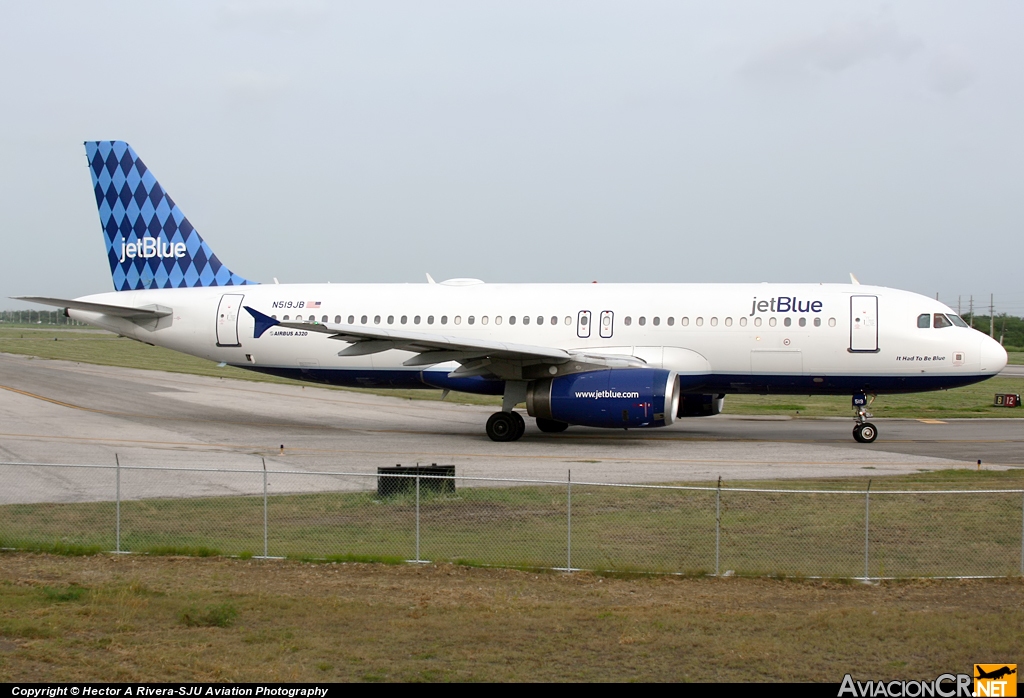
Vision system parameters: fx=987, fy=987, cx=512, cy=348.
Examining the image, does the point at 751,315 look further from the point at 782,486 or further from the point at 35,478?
the point at 35,478

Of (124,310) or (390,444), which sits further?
(124,310)

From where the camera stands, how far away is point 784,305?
26.8m

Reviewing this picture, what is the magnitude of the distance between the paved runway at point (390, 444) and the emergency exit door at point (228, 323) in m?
2.63

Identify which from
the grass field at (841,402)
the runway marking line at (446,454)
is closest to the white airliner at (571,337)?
the runway marking line at (446,454)

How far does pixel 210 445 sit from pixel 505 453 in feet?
25.7

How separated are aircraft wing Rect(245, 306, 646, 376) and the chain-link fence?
6.26 meters

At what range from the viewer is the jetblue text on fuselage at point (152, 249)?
3178cm

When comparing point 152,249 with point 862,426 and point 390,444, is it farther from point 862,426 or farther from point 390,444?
point 862,426

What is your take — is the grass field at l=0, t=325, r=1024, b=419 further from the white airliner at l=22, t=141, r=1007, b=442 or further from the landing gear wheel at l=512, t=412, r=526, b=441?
the landing gear wheel at l=512, t=412, r=526, b=441

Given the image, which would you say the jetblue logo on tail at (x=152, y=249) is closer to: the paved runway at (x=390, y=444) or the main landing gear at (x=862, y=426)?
the paved runway at (x=390, y=444)

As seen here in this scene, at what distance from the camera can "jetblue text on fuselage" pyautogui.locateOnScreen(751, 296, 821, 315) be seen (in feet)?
87.4

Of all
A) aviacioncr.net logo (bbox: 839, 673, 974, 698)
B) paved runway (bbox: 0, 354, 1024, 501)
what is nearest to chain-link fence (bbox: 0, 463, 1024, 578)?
paved runway (bbox: 0, 354, 1024, 501)

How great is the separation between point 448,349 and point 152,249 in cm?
1222

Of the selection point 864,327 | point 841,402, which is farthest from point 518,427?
point 841,402
